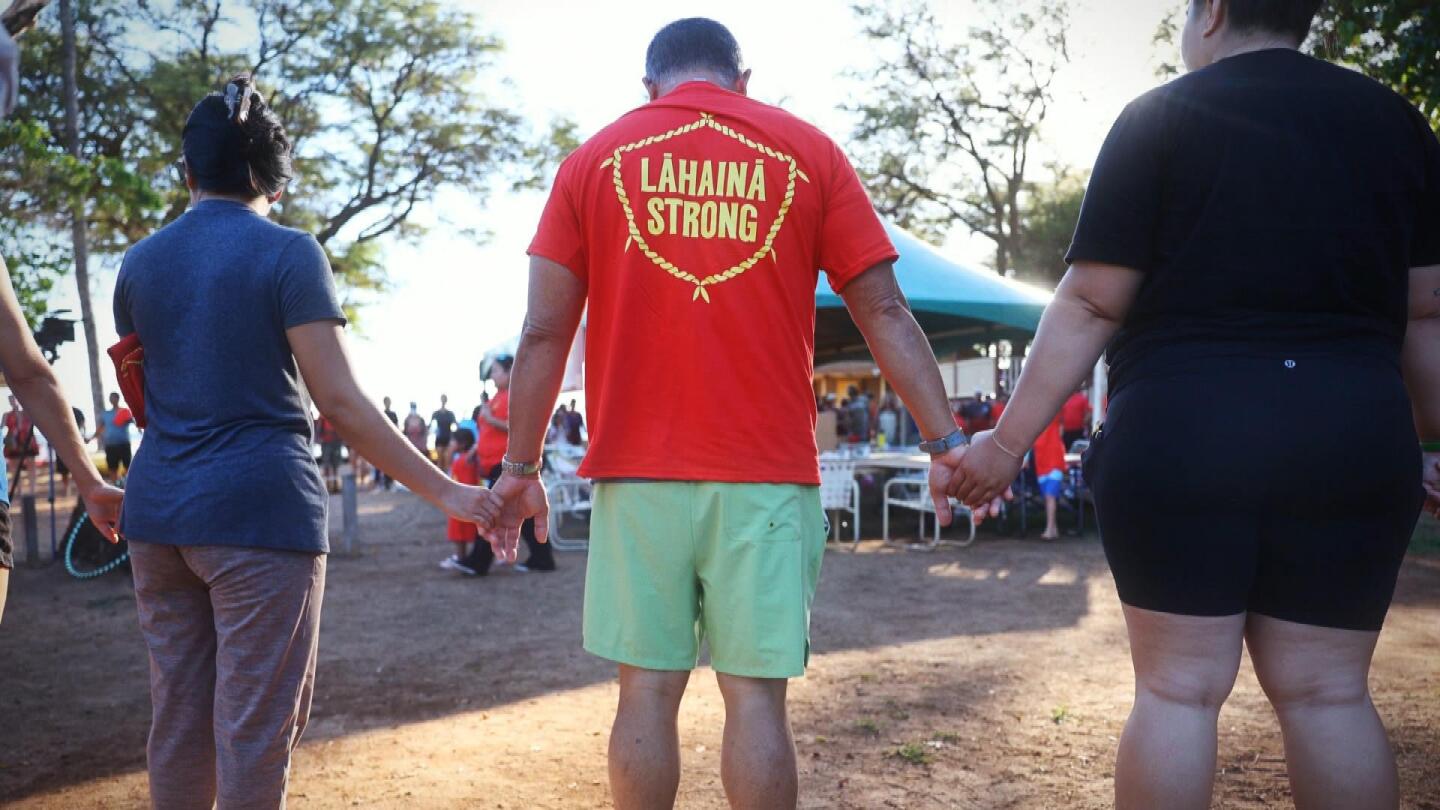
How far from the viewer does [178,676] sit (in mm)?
2426

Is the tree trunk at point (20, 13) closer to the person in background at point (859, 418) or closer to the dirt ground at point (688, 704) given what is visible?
the dirt ground at point (688, 704)

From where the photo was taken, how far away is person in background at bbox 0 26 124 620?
2.29 m

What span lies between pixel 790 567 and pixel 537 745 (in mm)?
2369

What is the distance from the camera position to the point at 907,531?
44.5 ft

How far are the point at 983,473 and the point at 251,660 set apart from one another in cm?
171

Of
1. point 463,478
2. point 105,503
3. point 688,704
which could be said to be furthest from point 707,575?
point 463,478

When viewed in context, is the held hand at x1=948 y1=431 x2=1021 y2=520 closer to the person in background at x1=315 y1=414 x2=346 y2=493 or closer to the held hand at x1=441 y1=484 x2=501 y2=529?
the held hand at x1=441 y1=484 x2=501 y2=529

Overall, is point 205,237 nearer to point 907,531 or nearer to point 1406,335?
point 1406,335

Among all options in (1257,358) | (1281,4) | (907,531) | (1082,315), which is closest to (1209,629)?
(1257,358)

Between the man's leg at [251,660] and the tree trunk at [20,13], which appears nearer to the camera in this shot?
the man's leg at [251,660]

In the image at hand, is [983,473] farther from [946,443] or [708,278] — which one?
[708,278]

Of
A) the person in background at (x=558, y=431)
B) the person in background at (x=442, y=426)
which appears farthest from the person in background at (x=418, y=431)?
the person in background at (x=558, y=431)

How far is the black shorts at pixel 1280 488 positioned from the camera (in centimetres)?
199

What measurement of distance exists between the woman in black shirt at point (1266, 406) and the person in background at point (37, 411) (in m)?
2.23
